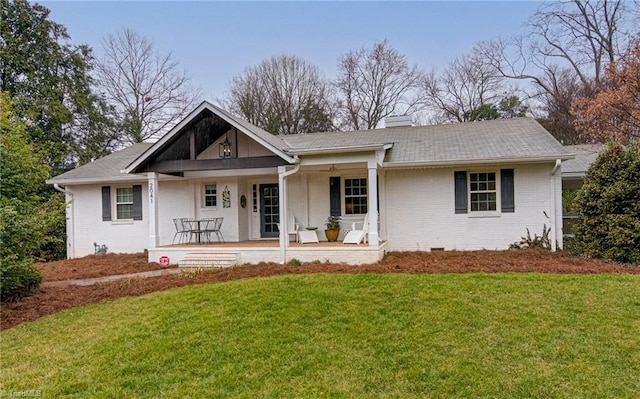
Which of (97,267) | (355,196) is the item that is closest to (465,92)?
(355,196)

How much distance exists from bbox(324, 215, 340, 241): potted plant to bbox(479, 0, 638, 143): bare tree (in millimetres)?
16786

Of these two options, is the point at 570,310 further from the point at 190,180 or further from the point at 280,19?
the point at 280,19

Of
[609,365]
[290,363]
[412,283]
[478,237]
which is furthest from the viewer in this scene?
[478,237]

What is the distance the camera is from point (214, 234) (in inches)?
456

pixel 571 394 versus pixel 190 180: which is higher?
pixel 190 180

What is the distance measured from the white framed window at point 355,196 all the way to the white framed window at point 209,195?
438 centimetres

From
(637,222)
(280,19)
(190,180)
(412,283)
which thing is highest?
(280,19)

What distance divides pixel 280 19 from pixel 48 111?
12832 mm

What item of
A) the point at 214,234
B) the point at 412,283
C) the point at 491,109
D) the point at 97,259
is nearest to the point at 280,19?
the point at 214,234

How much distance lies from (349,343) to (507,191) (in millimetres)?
7499

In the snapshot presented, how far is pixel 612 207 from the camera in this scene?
25.6 ft

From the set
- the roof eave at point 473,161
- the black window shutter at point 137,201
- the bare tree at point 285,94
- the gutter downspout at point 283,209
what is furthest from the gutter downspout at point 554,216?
the bare tree at point 285,94

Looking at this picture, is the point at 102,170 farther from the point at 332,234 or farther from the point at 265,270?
the point at 332,234

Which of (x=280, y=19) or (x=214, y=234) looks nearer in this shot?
(x=214, y=234)
